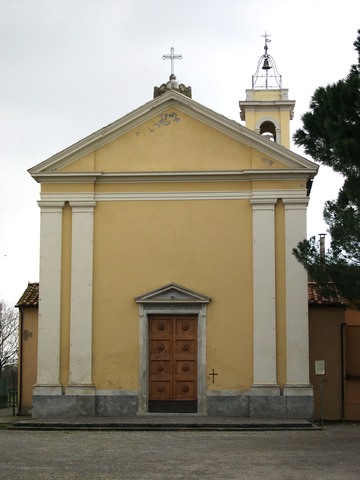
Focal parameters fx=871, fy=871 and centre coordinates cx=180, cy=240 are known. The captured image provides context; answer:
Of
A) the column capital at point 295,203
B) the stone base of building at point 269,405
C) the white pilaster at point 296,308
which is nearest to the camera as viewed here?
the stone base of building at point 269,405

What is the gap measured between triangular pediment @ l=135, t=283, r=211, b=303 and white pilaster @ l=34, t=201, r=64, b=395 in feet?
7.39

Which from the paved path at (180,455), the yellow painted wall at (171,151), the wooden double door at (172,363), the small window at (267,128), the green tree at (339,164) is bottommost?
the paved path at (180,455)

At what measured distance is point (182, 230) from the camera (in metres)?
23.2

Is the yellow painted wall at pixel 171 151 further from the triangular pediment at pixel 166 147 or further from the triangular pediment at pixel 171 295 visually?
the triangular pediment at pixel 171 295

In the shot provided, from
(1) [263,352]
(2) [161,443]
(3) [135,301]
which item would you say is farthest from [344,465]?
(3) [135,301]

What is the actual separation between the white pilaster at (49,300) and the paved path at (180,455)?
297 cm

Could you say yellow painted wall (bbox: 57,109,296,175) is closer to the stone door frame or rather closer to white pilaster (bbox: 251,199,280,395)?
white pilaster (bbox: 251,199,280,395)

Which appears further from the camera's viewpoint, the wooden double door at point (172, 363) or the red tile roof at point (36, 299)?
the red tile roof at point (36, 299)

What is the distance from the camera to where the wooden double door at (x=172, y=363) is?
22734 millimetres

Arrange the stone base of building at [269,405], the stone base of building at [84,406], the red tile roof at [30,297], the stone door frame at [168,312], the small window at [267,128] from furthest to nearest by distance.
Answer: the small window at [267,128], the red tile roof at [30,297], the stone door frame at [168,312], the stone base of building at [84,406], the stone base of building at [269,405]

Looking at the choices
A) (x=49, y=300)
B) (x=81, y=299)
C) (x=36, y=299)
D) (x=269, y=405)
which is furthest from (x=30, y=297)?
(x=269, y=405)

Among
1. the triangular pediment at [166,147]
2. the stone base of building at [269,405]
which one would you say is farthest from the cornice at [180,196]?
the stone base of building at [269,405]

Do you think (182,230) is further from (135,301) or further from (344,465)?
(344,465)

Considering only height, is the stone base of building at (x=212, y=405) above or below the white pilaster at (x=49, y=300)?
below
